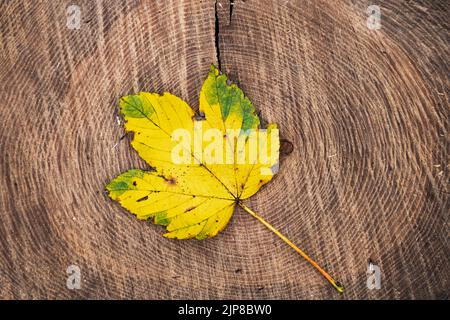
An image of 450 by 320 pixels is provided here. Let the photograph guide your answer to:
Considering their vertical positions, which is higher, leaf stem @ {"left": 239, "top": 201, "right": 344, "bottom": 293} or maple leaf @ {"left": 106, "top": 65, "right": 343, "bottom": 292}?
maple leaf @ {"left": 106, "top": 65, "right": 343, "bottom": 292}

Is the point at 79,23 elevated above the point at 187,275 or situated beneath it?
elevated above

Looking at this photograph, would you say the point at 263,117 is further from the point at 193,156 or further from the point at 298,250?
the point at 298,250

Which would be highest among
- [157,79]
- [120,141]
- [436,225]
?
[157,79]

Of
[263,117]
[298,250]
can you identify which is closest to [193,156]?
[263,117]

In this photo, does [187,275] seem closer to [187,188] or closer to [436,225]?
[187,188]

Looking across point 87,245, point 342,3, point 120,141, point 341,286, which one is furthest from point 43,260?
point 342,3

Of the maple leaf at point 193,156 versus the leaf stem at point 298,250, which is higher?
the maple leaf at point 193,156
